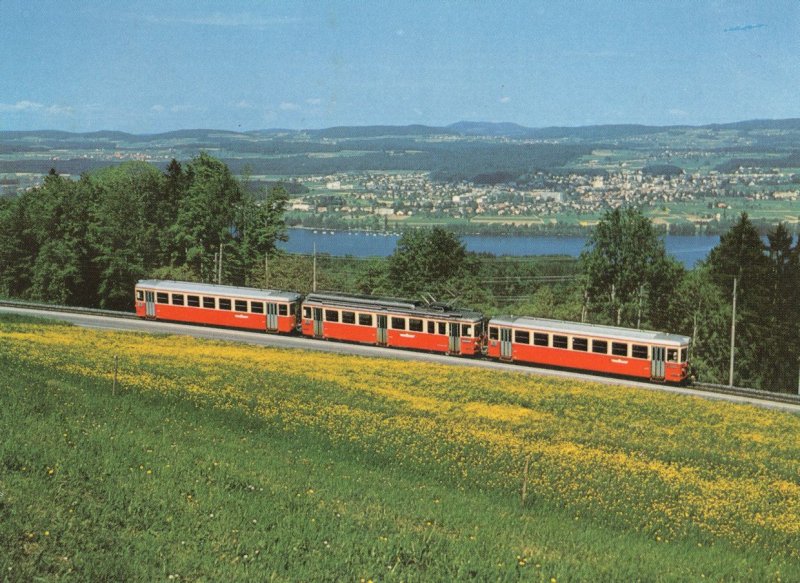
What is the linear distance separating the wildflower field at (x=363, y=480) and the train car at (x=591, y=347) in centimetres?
884

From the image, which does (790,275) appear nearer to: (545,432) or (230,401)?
(545,432)

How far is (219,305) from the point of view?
53.9 meters

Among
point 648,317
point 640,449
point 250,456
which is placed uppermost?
point 250,456

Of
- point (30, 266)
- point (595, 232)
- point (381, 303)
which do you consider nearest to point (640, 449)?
point (381, 303)

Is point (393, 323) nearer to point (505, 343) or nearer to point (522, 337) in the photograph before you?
point (505, 343)

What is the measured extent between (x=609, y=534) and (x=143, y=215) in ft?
246

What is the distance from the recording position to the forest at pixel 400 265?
66.6m

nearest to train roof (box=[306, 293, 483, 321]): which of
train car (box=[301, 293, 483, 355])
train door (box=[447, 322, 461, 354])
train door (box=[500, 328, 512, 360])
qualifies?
train car (box=[301, 293, 483, 355])

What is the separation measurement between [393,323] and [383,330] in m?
0.79

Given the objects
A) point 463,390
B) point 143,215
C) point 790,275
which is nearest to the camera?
point 463,390

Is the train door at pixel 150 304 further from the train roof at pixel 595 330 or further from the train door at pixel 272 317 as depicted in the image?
the train roof at pixel 595 330

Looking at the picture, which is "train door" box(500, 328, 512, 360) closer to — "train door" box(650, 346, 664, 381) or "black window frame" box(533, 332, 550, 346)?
"black window frame" box(533, 332, 550, 346)

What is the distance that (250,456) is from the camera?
1883 cm

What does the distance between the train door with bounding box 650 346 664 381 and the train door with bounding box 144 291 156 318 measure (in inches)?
1238
